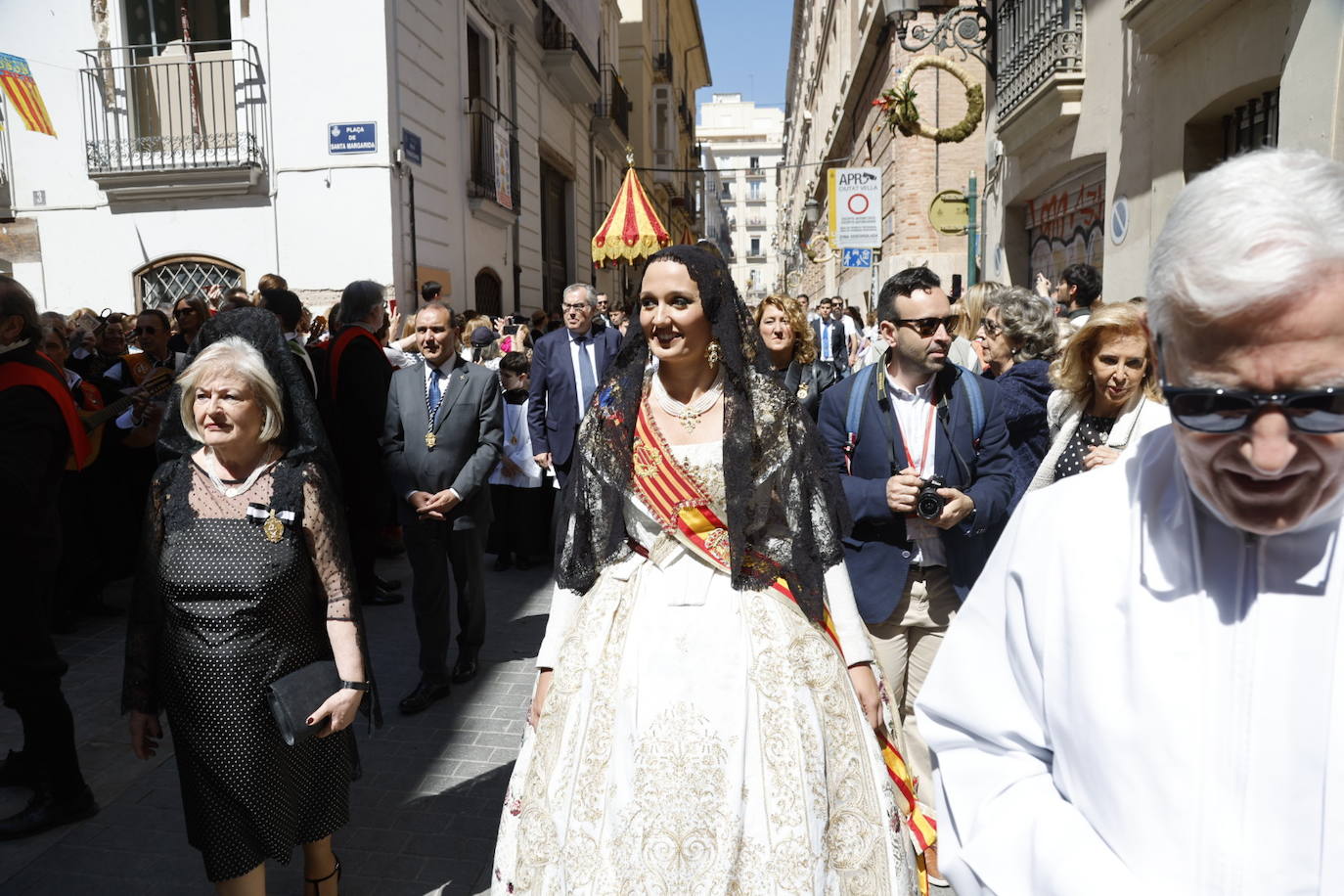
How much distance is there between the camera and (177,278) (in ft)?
39.4

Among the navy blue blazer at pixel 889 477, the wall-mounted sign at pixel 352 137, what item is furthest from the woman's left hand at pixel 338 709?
the wall-mounted sign at pixel 352 137

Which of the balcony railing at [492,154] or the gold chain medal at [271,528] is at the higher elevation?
the balcony railing at [492,154]

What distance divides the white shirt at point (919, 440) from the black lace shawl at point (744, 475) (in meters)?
0.74

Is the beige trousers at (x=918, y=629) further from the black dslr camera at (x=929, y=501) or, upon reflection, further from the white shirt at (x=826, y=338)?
the white shirt at (x=826, y=338)

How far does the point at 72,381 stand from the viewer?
5.99 meters

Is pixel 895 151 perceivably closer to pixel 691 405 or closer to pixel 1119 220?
pixel 1119 220

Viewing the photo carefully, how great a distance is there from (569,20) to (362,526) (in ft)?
47.8

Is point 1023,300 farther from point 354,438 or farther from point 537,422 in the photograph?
point 354,438

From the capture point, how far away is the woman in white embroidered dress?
229 cm

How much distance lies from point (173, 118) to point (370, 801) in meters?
10.7

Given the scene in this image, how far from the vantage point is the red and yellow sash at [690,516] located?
101 inches

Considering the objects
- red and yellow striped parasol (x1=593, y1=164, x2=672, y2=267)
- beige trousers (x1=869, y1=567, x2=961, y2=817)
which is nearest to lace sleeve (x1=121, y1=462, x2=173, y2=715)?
beige trousers (x1=869, y1=567, x2=961, y2=817)

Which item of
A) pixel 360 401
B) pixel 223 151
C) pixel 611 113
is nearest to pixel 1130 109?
pixel 360 401

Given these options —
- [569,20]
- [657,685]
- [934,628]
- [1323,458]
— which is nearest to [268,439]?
[657,685]
